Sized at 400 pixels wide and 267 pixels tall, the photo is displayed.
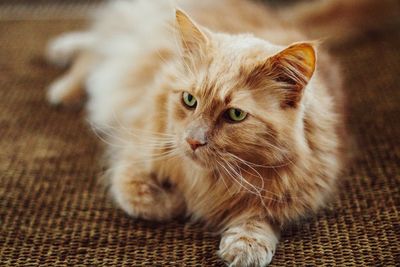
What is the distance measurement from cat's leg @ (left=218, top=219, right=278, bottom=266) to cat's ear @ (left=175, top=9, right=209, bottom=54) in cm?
54

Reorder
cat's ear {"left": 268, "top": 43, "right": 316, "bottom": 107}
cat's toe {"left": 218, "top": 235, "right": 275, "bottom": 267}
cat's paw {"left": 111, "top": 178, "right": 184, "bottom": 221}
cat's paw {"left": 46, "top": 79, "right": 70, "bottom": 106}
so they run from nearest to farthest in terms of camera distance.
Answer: cat's ear {"left": 268, "top": 43, "right": 316, "bottom": 107}, cat's toe {"left": 218, "top": 235, "right": 275, "bottom": 267}, cat's paw {"left": 111, "top": 178, "right": 184, "bottom": 221}, cat's paw {"left": 46, "top": 79, "right": 70, "bottom": 106}

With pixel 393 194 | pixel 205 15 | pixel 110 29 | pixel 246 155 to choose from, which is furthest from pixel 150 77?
pixel 393 194

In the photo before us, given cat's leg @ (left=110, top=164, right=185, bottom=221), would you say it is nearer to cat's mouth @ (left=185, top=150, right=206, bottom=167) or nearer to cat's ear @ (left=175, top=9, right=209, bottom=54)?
cat's mouth @ (left=185, top=150, right=206, bottom=167)

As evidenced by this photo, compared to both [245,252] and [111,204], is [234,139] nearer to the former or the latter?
[245,252]

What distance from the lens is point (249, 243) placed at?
1396mm

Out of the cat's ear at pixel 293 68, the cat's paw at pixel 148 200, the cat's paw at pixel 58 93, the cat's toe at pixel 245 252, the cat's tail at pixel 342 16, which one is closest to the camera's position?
the cat's ear at pixel 293 68

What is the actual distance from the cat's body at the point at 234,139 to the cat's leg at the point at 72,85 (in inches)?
15.2

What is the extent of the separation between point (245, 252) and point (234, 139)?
1.04 feet

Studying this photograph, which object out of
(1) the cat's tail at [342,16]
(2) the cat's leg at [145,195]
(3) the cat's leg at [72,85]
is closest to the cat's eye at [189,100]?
(2) the cat's leg at [145,195]

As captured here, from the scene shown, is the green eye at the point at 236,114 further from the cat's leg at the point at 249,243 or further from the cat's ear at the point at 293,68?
the cat's leg at the point at 249,243

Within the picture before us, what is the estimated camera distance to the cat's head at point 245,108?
1317 millimetres

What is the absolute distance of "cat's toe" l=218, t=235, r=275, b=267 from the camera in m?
1.36

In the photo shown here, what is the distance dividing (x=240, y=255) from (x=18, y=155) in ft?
3.21

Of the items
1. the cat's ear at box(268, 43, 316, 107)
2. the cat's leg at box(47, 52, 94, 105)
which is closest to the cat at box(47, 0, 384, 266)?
the cat's ear at box(268, 43, 316, 107)
